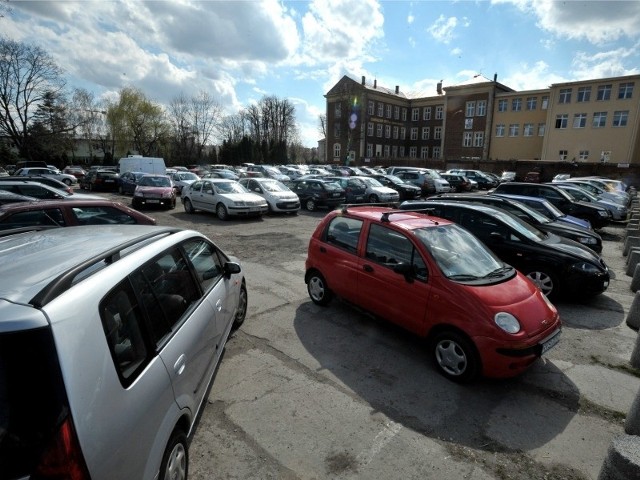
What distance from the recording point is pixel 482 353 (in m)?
3.64

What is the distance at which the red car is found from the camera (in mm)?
3656

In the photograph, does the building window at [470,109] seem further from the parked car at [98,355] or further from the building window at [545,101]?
the parked car at [98,355]

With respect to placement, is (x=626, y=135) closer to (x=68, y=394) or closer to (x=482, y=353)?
(x=482, y=353)

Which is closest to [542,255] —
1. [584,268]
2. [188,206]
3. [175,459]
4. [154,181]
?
[584,268]

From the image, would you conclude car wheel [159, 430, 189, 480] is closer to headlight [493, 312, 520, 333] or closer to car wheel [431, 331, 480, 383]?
car wheel [431, 331, 480, 383]

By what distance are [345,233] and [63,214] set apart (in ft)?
17.3

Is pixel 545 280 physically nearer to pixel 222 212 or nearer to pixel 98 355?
pixel 98 355

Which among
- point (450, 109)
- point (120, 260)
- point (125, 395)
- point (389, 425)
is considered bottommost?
point (389, 425)

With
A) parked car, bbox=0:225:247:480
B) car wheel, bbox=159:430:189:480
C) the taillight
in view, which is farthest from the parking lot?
the taillight

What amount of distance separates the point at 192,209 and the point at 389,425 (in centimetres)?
1474

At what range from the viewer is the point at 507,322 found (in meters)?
3.66

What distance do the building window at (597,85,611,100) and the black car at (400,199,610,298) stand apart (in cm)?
5012

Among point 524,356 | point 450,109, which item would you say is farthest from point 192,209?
point 450,109

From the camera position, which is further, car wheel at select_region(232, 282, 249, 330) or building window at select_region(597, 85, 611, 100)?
building window at select_region(597, 85, 611, 100)
